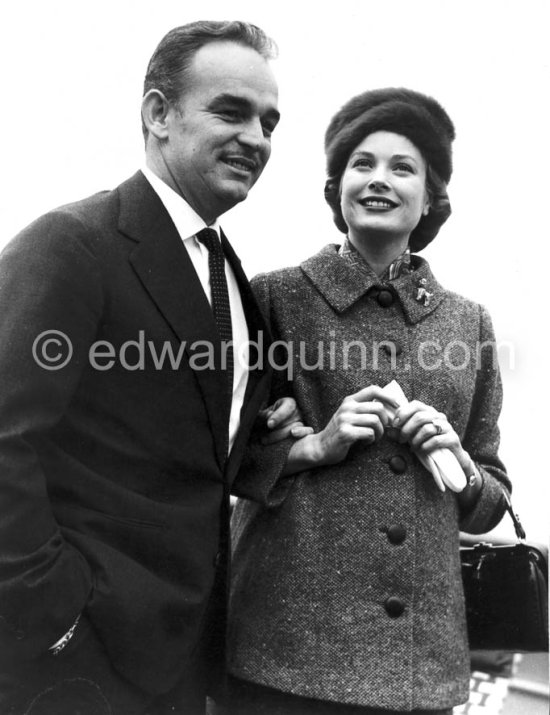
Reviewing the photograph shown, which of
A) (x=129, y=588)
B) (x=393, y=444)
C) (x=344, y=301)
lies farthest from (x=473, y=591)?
(x=129, y=588)

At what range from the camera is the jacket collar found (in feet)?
6.03

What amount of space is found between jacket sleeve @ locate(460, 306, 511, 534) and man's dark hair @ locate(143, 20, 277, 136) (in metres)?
0.81

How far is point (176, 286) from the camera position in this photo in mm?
1565

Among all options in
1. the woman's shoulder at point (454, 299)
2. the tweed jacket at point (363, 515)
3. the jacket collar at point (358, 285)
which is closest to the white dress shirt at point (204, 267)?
the tweed jacket at point (363, 515)

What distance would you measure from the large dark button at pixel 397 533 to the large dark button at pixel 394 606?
11cm

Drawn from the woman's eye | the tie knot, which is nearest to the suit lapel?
the tie knot

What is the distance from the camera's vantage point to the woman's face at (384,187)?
1.82m

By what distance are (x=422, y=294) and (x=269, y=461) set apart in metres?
0.52

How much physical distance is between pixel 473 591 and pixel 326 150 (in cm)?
109

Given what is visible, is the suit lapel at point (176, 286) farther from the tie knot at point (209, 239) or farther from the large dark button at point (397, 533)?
the large dark button at point (397, 533)

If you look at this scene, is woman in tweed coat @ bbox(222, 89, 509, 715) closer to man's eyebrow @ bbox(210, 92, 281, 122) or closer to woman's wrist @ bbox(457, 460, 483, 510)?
woman's wrist @ bbox(457, 460, 483, 510)

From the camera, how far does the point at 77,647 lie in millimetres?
1388

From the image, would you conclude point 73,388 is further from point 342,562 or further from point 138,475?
point 342,562

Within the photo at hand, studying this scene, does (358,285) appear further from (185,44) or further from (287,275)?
(185,44)
